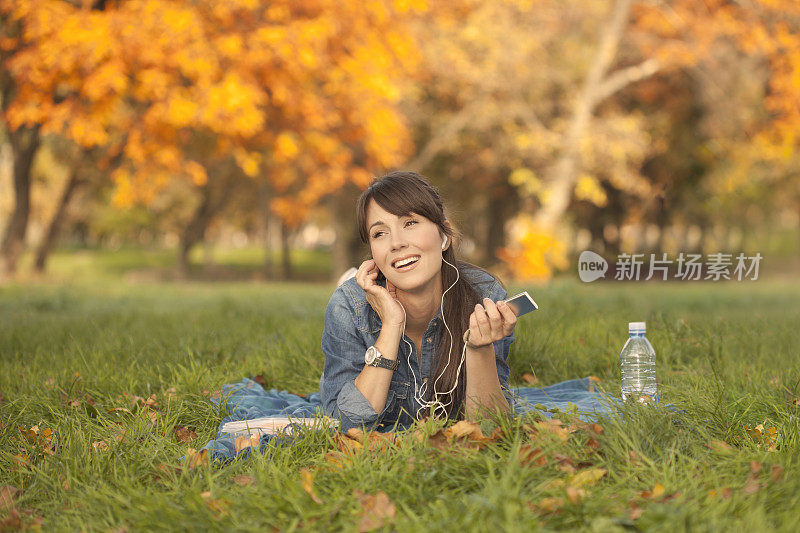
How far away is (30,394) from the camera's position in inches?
186

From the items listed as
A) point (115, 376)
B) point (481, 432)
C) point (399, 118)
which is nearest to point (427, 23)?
point (399, 118)

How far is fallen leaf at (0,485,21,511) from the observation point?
3143 millimetres

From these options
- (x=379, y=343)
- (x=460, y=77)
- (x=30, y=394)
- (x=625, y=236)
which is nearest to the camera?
(x=379, y=343)

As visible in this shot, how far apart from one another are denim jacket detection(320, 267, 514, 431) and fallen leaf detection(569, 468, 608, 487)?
0.93 meters

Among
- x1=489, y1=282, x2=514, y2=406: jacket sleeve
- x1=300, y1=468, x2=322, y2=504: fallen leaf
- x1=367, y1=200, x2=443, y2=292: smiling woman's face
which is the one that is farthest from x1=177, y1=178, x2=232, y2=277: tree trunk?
x1=300, y1=468, x2=322, y2=504: fallen leaf

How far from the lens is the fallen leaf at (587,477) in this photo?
2.83 meters

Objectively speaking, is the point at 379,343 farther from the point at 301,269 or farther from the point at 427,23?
the point at 301,269

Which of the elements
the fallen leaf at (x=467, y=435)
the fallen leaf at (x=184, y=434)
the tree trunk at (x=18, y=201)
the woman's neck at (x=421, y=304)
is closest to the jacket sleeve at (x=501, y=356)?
the woman's neck at (x=421, y=304)

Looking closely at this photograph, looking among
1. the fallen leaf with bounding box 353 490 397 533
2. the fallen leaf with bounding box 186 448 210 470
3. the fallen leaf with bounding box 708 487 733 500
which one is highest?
the fallen leaf with bounding box 708 487 733 500

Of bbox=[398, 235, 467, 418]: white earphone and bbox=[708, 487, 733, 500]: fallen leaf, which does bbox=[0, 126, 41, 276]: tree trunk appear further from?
bbox=[708, 487, 733, 500]: fallen leaf

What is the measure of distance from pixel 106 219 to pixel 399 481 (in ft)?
116

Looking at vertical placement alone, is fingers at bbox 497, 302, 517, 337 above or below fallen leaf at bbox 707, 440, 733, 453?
above

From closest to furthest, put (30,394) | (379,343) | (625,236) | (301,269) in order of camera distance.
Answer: (379,343), (30,394), (625,236), (301,269)

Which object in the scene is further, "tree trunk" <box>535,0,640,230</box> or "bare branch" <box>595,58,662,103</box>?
"bare branch" <box>595,58,662,103</box>
